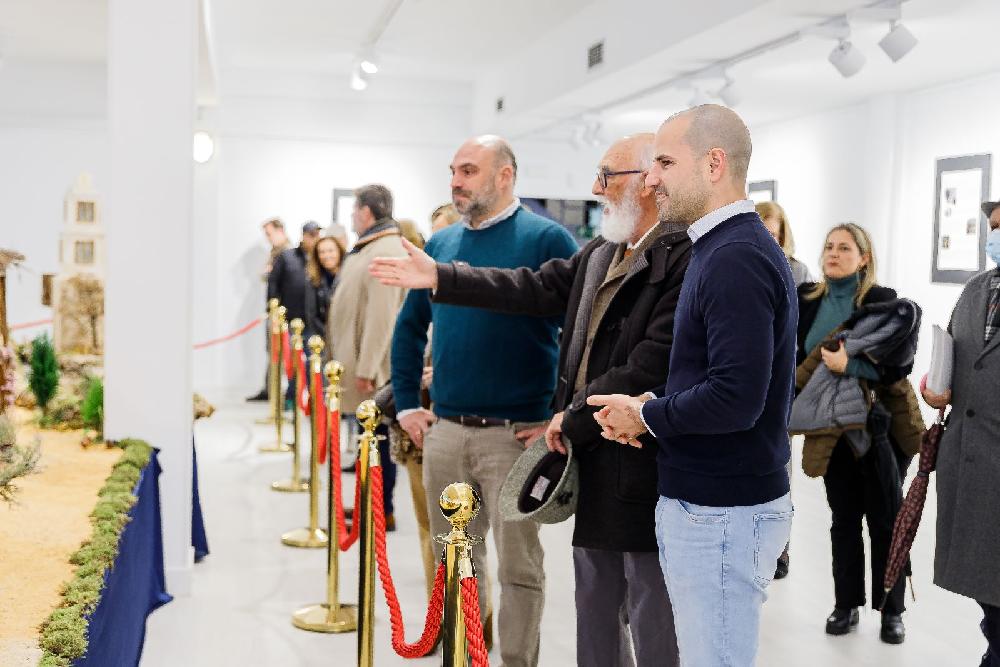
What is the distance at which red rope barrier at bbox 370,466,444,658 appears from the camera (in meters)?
2.51

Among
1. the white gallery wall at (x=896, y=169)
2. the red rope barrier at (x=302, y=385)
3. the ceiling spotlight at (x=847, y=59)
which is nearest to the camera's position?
the ceiling spotlight at (x=847, y=59)

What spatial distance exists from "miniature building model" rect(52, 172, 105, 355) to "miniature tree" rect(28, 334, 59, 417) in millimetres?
1151

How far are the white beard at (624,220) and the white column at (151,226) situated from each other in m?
2.39

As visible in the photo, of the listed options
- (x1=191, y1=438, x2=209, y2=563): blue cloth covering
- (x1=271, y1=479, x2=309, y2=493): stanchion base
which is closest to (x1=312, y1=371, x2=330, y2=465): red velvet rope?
(x1=191, y1=438, x2=209, y2=563): blue cloth covering

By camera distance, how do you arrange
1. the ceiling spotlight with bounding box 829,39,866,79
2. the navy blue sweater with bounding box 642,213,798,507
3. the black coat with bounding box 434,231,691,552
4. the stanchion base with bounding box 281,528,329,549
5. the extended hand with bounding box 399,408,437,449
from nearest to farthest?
the navy blue sweater with bounding box 642,213,798,507 < the black coat with bounding box 434,231,691,552 < the extended hand with bounding box 399,408,437,449 < the stanchion base with bounding box 281,528,329,549 < the ceiling spotlight with bounding box 829,39,866,79

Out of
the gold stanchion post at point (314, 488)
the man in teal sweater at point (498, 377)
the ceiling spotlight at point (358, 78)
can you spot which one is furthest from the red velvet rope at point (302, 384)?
the ceiling spotlight at point (358, 78)

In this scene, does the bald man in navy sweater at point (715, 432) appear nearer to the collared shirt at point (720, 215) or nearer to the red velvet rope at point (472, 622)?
the collared shirt at point (720, 215)

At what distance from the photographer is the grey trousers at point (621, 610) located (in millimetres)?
2760

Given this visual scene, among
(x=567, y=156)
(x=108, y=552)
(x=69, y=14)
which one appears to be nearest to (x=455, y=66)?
(x=567, y=156)

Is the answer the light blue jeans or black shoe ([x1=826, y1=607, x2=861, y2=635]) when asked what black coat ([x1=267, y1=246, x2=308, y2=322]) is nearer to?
black shoe ([x1=826, y1=607, x2=861, y2=635])

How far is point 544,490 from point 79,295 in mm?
4549

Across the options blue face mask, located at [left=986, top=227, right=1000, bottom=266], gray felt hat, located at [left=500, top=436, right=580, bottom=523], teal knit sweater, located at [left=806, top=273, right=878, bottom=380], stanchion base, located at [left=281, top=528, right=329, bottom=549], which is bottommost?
stanchion base, located at [left=281, top=528, right=329, bottom=549]

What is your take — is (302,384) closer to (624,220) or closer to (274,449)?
(274,449)

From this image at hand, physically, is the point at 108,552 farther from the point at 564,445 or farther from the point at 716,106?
the point at 716,106
